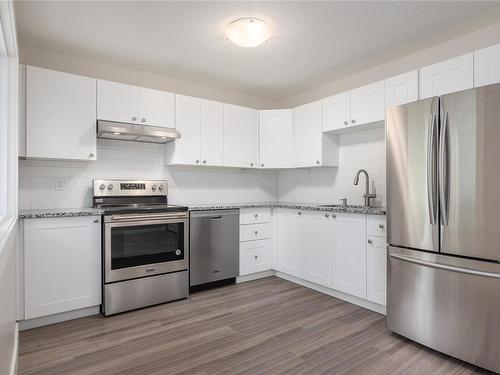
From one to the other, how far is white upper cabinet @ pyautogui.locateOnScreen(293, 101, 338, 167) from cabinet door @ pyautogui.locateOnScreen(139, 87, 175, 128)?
5.14ft

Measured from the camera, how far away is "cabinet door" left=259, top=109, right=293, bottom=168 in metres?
4.10

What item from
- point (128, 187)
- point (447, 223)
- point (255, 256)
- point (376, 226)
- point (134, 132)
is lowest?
point (255, 256)

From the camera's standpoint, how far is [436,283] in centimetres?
212

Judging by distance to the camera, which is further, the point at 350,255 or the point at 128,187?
the point at 128,187

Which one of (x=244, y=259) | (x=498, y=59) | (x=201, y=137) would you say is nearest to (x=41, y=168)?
(x=201, y=137)

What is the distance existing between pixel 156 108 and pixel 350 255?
250 cm

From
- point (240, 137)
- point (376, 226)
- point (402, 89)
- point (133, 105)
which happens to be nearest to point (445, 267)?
point (376, 226)

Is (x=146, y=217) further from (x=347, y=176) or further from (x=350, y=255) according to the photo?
(x=347, y=176)

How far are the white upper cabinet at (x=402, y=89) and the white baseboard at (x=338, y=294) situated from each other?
1.86 meters

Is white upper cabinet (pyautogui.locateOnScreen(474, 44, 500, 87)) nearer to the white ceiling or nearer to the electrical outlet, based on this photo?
the white ceiling

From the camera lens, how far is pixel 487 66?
2309 millimetres

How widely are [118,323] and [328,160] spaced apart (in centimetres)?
276

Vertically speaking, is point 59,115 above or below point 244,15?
below

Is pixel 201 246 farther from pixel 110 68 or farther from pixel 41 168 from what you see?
pixel 110 68
